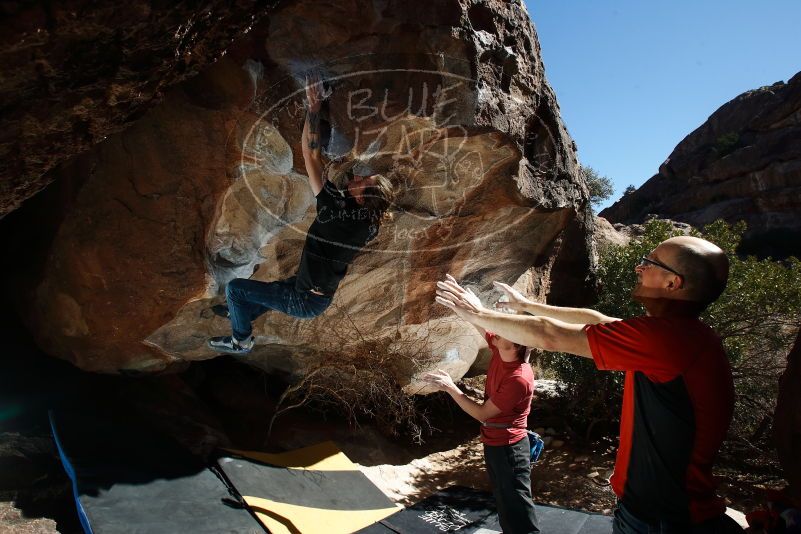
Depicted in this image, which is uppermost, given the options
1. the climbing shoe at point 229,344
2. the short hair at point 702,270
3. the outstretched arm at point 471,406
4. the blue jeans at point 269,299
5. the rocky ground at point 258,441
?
the short hair at point 702,270

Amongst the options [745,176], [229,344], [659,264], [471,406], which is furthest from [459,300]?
[745,176]

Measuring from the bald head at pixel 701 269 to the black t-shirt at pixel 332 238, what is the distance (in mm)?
1995

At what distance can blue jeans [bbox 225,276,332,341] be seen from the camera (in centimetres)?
383

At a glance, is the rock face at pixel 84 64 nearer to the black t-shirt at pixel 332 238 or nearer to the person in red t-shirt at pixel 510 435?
the black t-shirt at pixel 332 238

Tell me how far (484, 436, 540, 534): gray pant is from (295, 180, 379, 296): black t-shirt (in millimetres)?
1558

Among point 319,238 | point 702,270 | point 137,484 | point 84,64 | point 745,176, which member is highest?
point 745,176

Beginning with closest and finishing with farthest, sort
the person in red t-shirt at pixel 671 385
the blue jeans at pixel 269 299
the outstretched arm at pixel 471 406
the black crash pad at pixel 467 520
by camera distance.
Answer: the person in red t-shirt at pixel 671 385 < the outstretched arm at pixel 471 406 < the blue jeans at pixel 269 299 < the black crash pad at pixel 467 520

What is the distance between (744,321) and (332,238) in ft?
17.8

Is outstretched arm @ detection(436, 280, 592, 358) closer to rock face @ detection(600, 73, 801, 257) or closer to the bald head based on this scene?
the bald head

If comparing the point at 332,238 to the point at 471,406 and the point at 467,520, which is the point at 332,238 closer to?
the point at 471,406

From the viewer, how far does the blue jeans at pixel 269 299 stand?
12.6 ft

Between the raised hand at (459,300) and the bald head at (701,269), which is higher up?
the bald head at (701,269)

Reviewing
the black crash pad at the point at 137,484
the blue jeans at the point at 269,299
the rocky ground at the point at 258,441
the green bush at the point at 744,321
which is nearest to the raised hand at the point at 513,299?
the blue jeans at the point at 269,299

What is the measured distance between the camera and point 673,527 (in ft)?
6.19
